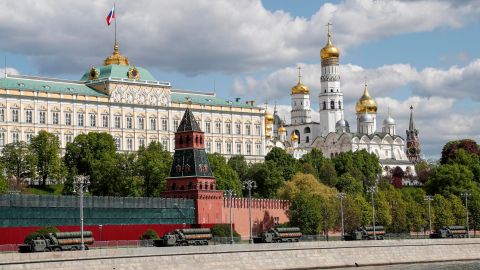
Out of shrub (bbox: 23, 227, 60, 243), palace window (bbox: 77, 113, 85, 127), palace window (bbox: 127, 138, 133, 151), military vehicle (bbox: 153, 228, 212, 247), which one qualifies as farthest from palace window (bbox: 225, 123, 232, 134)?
shrub (bbox: 23, 227, 60, 243)

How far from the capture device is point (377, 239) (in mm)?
103625

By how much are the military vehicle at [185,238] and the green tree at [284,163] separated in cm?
7334

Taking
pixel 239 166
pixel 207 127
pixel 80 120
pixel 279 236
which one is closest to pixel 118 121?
pixel 80 120

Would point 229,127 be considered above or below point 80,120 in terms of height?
above

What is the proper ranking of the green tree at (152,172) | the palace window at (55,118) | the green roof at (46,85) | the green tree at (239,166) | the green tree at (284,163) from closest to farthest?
1. the green tree at (152,172)
2. the green roof at (46,85)
3. the palace window at (55,118)
4. the green tree at (239,166)
5. the green tree at (284,163)

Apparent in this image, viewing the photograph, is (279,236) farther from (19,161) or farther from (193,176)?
(19,161)

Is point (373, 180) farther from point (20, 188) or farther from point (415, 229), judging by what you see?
point (20, 188)

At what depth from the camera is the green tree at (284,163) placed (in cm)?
16438

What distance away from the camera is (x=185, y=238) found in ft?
282

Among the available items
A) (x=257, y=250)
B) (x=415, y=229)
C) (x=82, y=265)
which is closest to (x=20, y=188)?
(x=415, y=229)

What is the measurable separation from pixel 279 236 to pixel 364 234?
14065mm

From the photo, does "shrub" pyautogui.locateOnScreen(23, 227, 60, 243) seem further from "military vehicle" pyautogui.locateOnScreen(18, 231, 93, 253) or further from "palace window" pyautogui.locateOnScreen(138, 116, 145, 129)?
"palace window" pyautogui.locateOnScreen(138, 116, 145, 129)

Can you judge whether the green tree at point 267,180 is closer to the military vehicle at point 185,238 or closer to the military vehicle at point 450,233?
the military vehicle at point 450,233

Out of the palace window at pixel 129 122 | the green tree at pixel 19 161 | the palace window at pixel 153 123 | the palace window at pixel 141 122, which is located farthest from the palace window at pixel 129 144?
the green tree at pixel 19 161
